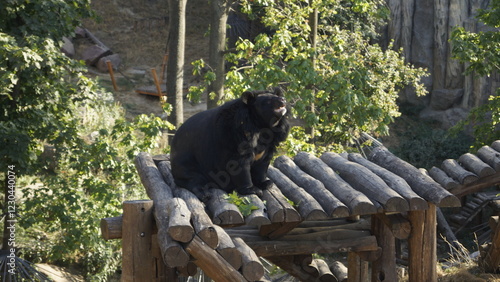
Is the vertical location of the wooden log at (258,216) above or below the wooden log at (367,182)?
below

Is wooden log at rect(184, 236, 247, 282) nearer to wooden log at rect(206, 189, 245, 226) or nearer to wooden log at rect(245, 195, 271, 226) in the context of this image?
wooden log at rect(206, 189, 245, 226)

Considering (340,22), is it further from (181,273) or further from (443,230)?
(181,273)

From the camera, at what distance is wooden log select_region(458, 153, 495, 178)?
6773 mm

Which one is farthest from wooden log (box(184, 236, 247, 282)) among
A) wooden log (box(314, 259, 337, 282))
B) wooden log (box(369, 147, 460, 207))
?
wooden log (box(314, 259, 337, 282))

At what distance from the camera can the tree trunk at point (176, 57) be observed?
12.4 m

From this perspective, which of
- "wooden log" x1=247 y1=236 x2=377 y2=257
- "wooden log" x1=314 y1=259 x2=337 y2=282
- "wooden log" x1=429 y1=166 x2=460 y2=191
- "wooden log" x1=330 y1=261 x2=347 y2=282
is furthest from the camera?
"wooden log" x1=330 y1=261 x2=347 y2=282

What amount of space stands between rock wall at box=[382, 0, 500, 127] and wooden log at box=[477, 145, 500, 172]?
445 inches

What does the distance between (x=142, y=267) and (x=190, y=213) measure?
1.96 ft

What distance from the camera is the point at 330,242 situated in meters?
6.32

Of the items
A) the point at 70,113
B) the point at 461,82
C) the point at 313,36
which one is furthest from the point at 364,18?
the point at 70,113

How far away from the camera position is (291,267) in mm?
7199

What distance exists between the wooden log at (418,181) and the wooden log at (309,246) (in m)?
0.75

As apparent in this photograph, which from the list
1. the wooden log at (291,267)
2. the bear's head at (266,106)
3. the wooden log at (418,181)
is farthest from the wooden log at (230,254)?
the wooden log at (291,267)

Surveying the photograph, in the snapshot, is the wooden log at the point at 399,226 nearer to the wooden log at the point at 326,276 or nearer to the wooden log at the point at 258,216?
the wooden log at the point at 258,216
